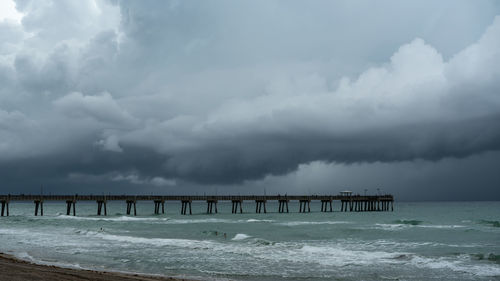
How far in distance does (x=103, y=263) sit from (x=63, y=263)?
63.6 inches

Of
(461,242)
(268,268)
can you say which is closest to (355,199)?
(461,242)

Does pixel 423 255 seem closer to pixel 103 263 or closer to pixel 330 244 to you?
pixel 330 244

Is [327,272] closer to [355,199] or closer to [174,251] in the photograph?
[174,251]

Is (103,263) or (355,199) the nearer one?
(103,263)

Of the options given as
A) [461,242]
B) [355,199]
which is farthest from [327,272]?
[355,199]

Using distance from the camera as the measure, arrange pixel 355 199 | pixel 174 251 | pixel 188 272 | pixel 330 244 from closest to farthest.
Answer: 1. pixel 188 272
2. pixel 174 251
3. pixel 330 244
4. pixel 355 199

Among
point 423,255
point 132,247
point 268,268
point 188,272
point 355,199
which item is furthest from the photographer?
point 355,199

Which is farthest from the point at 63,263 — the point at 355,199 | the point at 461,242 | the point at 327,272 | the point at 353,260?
the point at 355,199

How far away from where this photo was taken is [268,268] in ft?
61.8

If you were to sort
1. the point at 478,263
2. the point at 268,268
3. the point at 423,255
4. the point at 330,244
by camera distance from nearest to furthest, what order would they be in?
the point at 268,268 → the point at 478,263 → the point at 423,255 → the point at 330,244

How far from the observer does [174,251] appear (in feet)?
81.0

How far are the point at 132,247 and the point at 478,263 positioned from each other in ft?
58.9

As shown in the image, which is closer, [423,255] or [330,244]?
[423,255]

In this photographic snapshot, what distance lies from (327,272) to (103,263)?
31.0 feet
